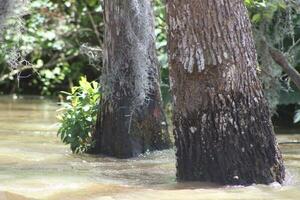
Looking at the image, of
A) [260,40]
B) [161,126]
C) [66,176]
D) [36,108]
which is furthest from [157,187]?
[36,108]

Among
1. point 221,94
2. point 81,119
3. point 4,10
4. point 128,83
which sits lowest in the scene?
point 81,119

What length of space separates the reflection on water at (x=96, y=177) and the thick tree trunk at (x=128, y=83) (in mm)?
276

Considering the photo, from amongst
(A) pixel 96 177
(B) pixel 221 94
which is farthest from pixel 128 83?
(B) pixel 221 94

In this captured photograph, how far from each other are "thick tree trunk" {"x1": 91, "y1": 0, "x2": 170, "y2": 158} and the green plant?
0.22 meters

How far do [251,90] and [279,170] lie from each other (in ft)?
2.44

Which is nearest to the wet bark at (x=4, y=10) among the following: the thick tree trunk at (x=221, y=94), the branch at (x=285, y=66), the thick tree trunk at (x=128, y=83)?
the thick tree trunk at (x=128, y=83)

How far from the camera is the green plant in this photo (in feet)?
27.9

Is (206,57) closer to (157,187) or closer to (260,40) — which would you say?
(157,187)

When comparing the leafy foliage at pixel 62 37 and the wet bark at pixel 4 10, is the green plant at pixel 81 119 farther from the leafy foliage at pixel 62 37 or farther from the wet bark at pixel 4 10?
the leafy foliage at pixel 62 37

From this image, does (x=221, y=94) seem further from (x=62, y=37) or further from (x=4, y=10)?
(x=62, y=37)

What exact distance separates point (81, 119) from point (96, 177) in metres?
2.13

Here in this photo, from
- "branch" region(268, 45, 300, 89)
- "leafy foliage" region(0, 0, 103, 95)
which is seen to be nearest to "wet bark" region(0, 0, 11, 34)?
"branch" region(268, 45, 300, 89)

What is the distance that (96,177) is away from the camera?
6.57m

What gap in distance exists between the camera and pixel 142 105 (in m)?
8.33
